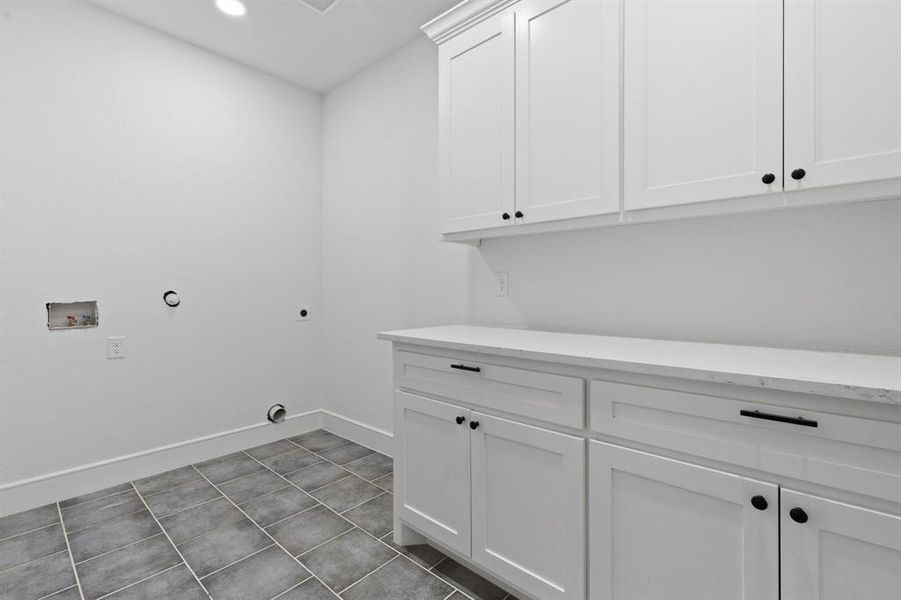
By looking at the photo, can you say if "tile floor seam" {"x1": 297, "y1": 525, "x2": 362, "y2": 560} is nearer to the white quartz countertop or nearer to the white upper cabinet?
the white quartz countertop

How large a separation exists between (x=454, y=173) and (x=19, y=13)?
93.4 inches

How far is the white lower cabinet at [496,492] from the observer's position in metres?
1.30

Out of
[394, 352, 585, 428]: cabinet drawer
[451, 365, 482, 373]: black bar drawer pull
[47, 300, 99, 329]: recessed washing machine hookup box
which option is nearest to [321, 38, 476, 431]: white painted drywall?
[394, 352, 585, 428]: cabinet drawer

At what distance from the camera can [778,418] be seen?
0.95 metres

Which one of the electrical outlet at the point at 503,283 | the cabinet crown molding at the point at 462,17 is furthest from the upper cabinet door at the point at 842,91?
the electrical outlet at the point at 503,283

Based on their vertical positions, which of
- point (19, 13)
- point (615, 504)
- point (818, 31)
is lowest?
point (615, 504)

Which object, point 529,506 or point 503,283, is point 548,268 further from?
point 529,506

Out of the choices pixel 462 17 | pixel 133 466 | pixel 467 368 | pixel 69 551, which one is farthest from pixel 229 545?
pixel 462 17

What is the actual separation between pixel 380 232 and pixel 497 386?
5.76 feet

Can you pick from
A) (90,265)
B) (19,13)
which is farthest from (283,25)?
(90,265)

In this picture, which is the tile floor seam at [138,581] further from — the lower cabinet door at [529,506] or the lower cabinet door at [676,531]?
the lower cabinet door at [676,531]

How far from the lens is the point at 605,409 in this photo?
4.01ft

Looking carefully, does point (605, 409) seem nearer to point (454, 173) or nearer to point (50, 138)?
point (454, 173)

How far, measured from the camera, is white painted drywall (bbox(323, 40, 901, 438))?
1326mm
